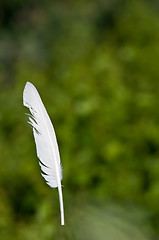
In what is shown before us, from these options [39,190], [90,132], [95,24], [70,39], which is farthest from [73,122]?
[95,24]

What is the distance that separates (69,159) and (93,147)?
0.11 meters

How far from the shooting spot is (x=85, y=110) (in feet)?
6.62

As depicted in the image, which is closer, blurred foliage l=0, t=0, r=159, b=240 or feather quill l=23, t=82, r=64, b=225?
feather quill l=23, t=82, r=64, b=225

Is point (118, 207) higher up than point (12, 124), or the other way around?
point (12, 124)

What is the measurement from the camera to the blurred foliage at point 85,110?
66.4 inches

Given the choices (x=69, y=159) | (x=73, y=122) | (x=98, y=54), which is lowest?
(x=69, y=159)

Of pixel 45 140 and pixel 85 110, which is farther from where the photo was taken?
pixel 85 110

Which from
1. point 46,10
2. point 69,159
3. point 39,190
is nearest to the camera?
point 39,190

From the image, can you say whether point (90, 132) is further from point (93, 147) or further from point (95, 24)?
point (95, 24)

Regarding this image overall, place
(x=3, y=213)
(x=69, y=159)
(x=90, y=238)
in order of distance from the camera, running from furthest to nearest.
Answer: (x=69, y=159) < (x=3, y=213) < (x=90, y=238)

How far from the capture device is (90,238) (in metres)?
1.08

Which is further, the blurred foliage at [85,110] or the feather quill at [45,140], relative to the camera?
the blurred foliage at [85,110]

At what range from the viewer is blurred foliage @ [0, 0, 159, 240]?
5.53 feet

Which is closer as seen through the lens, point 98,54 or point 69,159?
point 69,159
